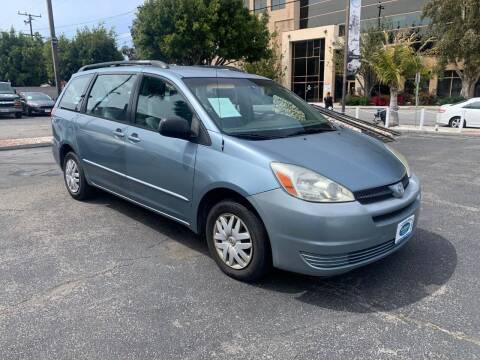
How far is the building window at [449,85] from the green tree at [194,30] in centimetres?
1991

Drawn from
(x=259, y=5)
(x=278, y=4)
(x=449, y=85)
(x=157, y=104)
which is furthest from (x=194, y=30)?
(x=259, y=5)

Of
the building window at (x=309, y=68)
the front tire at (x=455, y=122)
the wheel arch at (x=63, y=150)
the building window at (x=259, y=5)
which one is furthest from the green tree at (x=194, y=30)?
the building window at (x=259, y=5)

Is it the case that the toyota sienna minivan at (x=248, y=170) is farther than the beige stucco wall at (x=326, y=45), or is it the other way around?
the beige stucco wall at (x=326, y=45)

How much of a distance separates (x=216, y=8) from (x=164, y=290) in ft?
79.5

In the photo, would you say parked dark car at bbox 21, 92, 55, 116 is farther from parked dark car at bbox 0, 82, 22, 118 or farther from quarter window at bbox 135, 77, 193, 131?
quarter window at bbox 135, 77, 193, 131

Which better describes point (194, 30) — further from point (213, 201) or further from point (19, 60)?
point (19, 60)

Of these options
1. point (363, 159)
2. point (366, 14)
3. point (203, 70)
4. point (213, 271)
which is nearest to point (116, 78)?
point (203, 70)

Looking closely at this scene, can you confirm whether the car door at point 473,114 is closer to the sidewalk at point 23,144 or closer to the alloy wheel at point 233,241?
the sidewalk at point 23,144

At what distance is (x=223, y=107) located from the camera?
3.90 metres

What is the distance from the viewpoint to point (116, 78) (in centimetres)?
489

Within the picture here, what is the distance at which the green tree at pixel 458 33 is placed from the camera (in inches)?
1136

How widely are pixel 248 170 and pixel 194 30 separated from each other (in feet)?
74.9

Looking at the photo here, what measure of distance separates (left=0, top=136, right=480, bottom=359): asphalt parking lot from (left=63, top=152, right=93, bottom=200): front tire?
64 centimetres

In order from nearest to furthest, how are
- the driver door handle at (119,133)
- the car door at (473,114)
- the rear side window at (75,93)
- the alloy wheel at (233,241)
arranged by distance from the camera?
1. the alloy wheel at (233,241)
2. the driver door handle at (119,133)
3. the rear side window at (75,93)
4. the car door at (473,114)
